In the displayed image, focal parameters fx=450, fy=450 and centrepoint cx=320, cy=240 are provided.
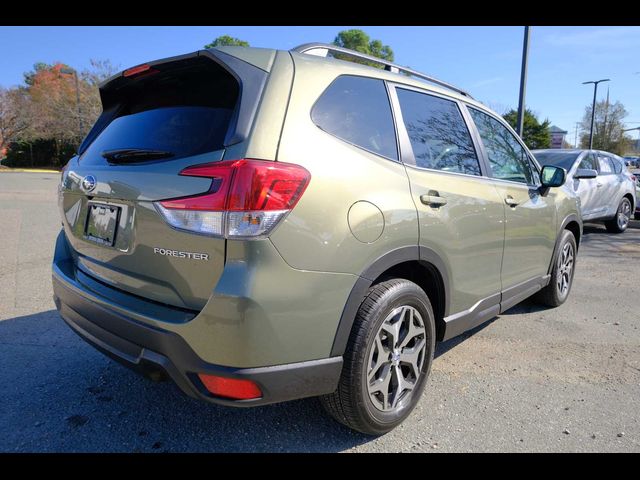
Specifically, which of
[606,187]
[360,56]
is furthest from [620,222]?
[360,56]

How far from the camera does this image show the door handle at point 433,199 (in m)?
2.46

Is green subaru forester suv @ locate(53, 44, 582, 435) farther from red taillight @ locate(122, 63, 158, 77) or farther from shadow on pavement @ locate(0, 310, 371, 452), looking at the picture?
shadow on pavement @ locate(0, 310, 371, 452)

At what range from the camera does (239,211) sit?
1.77 metres

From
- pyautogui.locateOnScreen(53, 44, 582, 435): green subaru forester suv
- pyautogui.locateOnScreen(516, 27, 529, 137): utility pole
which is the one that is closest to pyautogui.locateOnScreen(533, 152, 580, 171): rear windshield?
pyautogui.locateOnScreen(516, 27, 529, 137): utility pole

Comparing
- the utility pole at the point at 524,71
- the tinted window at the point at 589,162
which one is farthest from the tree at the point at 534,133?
the tinted window at the point at 589,162

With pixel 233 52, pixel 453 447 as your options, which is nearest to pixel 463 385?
pixel 453 447

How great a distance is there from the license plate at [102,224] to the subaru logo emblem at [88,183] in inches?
3.5

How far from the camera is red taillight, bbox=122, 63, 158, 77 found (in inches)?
92.5

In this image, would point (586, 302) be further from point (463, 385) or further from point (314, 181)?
point (314, 181)

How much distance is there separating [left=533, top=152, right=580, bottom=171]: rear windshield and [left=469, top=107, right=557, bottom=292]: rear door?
4778mm

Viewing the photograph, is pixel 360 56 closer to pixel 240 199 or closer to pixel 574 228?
pixel 240 199

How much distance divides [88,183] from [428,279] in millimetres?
1951

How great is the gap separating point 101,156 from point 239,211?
114cm

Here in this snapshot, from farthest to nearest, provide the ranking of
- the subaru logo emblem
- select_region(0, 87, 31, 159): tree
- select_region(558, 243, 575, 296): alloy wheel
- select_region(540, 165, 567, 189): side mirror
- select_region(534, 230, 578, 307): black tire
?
select_region(0, 87, 31, 159): tree
select_region(558, 243, 575, 296): alloy wheel
select_region(534, 230, 578, 307): black tire
select_region(540, 165, 567, 189): side mirror
the subaru logo emblem
